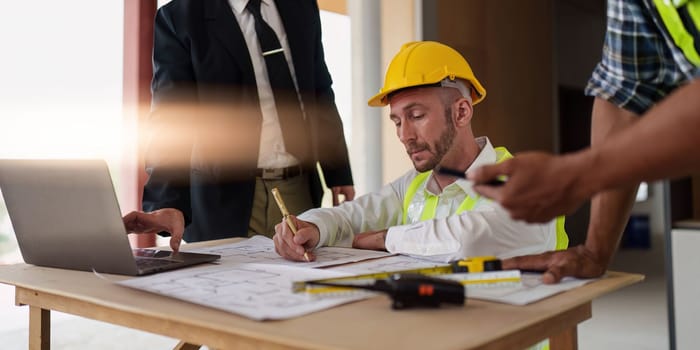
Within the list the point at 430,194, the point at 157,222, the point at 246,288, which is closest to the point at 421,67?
the point at 430,194

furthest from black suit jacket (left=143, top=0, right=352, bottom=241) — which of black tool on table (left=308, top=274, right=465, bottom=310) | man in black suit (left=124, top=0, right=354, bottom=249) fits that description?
black tool on table (left=308, top=274, right=465, bottom=310)

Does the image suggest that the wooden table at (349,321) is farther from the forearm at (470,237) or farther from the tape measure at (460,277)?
the forearm at (470,237)

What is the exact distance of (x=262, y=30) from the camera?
6.20ft

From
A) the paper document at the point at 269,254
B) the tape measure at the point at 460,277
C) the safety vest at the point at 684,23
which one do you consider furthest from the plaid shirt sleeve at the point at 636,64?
the paper document at the point at 269,254

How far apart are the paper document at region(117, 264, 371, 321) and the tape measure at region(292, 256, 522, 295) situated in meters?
0.01

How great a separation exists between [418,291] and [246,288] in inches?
10.4

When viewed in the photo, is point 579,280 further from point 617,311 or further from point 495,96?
point 495,96

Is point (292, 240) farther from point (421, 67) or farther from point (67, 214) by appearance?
point (421, 67)

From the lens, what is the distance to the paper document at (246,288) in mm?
816

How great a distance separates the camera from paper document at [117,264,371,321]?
0.82 m

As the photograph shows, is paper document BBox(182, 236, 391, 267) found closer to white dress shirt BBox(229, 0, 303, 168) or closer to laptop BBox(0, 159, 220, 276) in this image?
laptop BBox(0, 159, 220, 276)

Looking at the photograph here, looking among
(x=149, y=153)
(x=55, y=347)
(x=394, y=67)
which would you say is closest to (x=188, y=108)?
(x=149, y=153)

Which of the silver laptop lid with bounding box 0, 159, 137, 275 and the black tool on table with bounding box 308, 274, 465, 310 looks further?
the silver laptop lid with bounding box 0, 159, 137, 275

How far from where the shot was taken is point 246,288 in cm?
94
